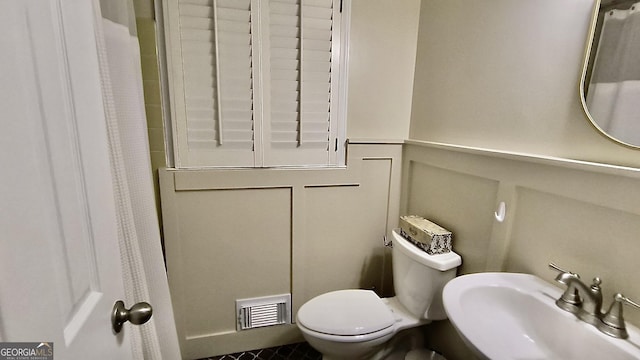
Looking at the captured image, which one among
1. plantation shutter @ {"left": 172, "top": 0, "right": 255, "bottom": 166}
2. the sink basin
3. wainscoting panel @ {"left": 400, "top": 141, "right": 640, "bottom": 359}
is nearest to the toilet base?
wainscoting panel @ {"left": 400, "top": 141, "right": 640, "bottom": 359}

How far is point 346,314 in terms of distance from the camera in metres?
1.37

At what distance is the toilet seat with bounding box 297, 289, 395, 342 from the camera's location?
1.28m

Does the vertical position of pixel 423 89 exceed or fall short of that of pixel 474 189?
it exceeds it

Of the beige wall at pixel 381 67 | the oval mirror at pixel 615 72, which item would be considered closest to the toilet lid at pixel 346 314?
the beige wall at pixel 381 67

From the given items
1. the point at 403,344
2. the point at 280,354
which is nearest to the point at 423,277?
the point at 403,344

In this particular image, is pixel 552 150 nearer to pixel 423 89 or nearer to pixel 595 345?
pixel 595 345

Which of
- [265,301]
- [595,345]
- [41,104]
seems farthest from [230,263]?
[595,345]

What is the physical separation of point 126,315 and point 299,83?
1221mm

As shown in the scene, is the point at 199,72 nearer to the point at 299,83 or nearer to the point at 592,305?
the point at 299,83

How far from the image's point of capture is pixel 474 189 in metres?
1.30

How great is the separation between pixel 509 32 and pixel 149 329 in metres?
1.57

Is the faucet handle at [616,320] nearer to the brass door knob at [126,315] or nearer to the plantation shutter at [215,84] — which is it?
the brass door knob at [126,315]

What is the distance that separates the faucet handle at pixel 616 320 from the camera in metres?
0.76

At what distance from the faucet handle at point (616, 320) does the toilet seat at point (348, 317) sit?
2.44 feet
